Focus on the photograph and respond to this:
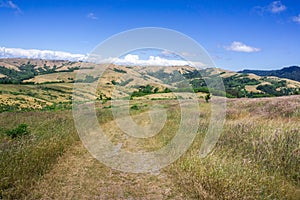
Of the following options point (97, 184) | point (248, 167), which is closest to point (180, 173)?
point (248, 167)

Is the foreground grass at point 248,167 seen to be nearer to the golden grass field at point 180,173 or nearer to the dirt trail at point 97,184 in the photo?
the golden grass field at point 180,173

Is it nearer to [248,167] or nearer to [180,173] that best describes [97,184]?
[180,173]

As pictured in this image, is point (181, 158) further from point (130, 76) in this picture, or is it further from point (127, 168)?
point (130, 76)

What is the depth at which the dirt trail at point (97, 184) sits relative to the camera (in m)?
6.20

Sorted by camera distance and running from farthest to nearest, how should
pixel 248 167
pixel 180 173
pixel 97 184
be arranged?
pixel 180 173, pixel 97 184, pixel 248 167

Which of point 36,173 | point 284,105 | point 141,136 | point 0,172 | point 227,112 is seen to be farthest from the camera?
point 227,112

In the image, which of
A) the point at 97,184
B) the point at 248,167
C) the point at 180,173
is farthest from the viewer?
the point at 180,173

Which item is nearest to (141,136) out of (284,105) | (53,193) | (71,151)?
(71,151)

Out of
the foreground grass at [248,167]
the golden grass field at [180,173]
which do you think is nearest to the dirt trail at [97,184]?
the golden grass field at [180,173]

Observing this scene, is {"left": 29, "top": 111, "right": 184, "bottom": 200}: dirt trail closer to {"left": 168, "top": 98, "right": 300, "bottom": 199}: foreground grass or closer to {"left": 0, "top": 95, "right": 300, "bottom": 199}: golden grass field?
{"left": 0, "top": 95, "right": 300, "bottom": 199}: golden grass field

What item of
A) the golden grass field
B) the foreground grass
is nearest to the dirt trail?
the golden grass field

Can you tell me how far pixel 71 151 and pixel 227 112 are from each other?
412 inches

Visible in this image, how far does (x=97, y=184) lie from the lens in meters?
6.93

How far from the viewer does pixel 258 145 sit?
8.10 metres
